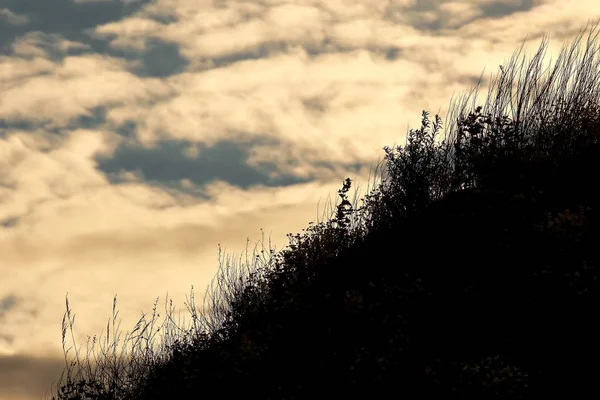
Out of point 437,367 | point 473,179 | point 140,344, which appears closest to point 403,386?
point 437,367

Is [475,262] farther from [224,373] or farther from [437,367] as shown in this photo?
[224,373]

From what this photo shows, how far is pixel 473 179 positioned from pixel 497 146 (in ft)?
2.02

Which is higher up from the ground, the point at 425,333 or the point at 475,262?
the point at 475,262

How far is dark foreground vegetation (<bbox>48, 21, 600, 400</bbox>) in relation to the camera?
7066 mm

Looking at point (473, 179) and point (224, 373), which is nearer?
point (224, 373)

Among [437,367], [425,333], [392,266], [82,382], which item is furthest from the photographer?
Answer: [82,382]

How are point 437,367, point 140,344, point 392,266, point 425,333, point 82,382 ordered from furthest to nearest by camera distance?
point 140,344 → point 82,382 → point 392,266 → point 425,333 → point 437,367

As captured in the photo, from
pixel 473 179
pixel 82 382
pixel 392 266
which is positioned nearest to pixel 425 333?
pixel 392 266

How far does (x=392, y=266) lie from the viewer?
30.4 feet

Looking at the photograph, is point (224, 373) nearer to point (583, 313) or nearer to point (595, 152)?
point (583, 313)

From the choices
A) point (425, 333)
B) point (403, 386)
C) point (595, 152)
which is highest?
point (595, 152)

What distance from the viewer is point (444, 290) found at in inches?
323

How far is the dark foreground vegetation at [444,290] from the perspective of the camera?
7.07 metres

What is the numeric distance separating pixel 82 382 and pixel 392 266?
4.77m
